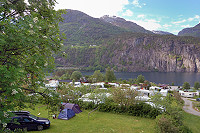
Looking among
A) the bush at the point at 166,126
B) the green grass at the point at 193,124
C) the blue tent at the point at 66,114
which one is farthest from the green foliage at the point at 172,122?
the blue tent at the point at 66,114

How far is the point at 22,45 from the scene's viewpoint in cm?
388

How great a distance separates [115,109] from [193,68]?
210 m

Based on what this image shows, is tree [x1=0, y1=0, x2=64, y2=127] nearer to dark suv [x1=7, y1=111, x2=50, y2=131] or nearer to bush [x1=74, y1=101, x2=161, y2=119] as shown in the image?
dark suv [x1=7, y1=111, x2=50, y2=131]

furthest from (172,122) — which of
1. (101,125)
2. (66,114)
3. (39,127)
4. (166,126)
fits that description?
(39,127)

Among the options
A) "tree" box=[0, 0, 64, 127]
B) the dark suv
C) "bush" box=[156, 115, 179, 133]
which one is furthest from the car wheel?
"bush" box=[156, 115, 179, 133]

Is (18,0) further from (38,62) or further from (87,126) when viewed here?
(87,126)

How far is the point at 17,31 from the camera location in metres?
3.94

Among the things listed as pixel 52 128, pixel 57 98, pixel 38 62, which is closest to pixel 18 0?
pixel 38 62

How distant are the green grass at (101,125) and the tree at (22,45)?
26.2 ft

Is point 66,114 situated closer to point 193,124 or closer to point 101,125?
point 101,125

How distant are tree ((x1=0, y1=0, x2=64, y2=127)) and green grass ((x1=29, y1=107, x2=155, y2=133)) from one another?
798 centimetres

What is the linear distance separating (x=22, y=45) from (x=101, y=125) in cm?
1172

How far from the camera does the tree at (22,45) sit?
11.3 feet

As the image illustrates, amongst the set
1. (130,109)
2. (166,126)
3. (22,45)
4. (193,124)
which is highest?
(22,45)
